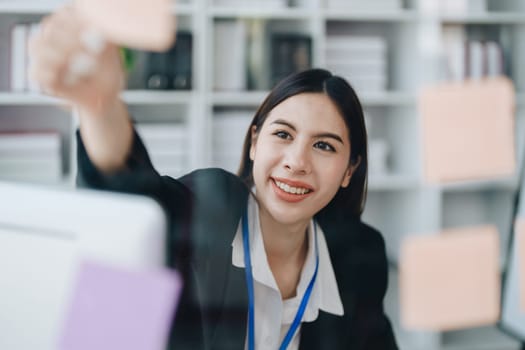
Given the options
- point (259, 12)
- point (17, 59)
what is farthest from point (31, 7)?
point (259, 12)

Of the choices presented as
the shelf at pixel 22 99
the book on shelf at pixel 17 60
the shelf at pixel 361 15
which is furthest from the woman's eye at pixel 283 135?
the shelf at pixel 361 15

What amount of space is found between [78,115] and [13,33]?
1.65ft

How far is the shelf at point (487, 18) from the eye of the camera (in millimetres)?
685

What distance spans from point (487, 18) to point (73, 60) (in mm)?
637

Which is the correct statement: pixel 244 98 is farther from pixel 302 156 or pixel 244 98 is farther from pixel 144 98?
pixel 302 156

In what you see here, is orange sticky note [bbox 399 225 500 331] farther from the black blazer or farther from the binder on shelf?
the binder on shelf

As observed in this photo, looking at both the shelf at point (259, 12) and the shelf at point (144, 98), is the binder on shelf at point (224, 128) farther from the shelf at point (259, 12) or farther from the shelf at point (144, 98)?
the shelf at point (259, 12)

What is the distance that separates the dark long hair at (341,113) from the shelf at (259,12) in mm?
866

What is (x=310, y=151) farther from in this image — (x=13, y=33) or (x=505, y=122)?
(x=13, y=33)

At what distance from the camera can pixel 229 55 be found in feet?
4.78

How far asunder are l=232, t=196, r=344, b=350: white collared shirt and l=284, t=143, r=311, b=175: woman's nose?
0.06 m

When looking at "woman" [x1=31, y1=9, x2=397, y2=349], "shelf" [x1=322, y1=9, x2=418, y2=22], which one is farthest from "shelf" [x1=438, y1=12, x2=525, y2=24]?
"woman" [x1=31, y1=9, x2=397, y2=349]

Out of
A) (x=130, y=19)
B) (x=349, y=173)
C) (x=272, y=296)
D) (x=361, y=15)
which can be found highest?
(x=361, y=15)

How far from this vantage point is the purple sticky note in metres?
0.32
